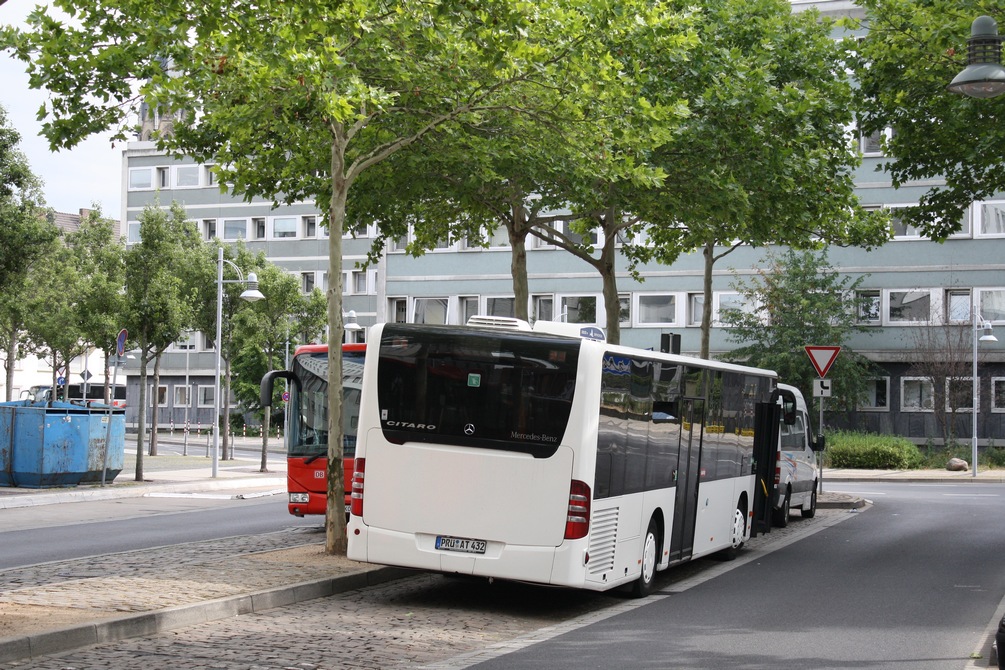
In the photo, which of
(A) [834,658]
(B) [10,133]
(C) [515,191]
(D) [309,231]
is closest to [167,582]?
(A) [834,658]

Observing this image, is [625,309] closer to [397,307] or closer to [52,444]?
[397,307]

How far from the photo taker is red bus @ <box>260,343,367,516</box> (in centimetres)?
1964

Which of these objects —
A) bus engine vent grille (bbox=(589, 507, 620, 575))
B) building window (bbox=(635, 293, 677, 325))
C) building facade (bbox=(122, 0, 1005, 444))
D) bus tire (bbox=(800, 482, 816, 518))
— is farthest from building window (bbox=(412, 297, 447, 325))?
bus engine vent grille (bbox=(589, 507, 620, 575))

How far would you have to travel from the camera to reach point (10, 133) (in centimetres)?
2834

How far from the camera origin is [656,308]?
181ft

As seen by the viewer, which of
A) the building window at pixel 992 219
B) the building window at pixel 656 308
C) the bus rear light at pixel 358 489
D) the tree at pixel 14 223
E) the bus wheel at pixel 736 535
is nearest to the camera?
the bus rear light at pixel 358 489

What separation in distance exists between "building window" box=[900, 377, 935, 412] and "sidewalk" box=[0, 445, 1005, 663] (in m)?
35.7

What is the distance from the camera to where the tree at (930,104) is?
1747cm

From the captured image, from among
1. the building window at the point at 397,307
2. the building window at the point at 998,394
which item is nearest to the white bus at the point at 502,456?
the building window at the point at 998,394

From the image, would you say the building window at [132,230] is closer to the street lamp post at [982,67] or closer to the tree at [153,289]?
the tree at [153,289]

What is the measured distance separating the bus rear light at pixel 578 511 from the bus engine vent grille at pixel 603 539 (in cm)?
17

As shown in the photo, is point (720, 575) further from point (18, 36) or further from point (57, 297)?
point (57, 297)

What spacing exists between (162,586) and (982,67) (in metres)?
9.49

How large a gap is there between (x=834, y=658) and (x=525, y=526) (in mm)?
3239
